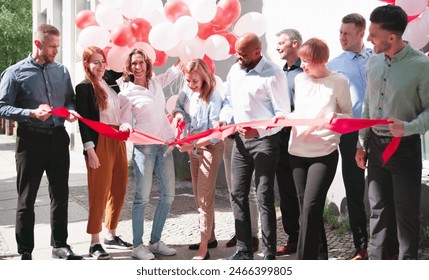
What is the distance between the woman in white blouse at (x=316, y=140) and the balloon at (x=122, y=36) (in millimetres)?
2035

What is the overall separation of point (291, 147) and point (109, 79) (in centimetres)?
195

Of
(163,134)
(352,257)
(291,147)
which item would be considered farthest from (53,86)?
(352,257)

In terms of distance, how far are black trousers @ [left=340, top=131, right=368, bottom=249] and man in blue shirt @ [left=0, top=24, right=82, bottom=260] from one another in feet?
7.51

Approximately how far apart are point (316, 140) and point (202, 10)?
2.05m

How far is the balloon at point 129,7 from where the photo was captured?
5.27 metres

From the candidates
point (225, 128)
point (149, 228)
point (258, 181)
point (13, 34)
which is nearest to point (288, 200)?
point (258, 181)

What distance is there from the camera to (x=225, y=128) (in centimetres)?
427

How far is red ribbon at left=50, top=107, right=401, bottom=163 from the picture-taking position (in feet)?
12.0

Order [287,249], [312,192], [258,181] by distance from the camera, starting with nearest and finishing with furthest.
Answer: [312,192] → [258,181] → [287,249]

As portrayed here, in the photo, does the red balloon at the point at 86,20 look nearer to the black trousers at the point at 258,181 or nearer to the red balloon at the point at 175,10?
the red balloon at the point at 175,10

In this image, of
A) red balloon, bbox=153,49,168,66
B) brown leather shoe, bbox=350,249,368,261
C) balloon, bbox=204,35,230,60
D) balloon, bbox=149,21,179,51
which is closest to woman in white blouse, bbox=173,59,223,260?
balloon, bbox=149,21,179,51

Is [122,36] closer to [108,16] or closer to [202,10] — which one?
[108,16]

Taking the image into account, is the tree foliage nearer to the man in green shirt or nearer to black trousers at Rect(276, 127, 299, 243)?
black trousers at Rect(276, 127, 299, 243)

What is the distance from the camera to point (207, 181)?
4.61 meters
